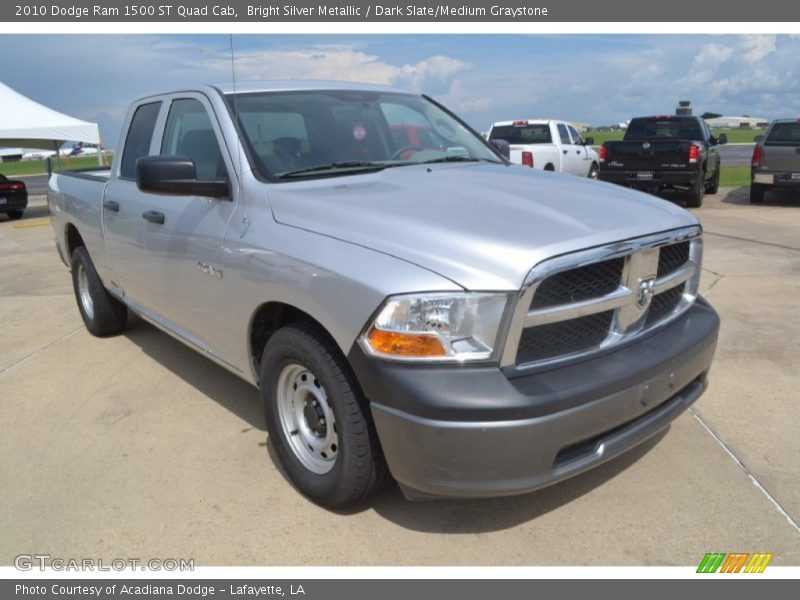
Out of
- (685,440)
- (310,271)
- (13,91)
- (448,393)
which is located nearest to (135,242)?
(310,271)

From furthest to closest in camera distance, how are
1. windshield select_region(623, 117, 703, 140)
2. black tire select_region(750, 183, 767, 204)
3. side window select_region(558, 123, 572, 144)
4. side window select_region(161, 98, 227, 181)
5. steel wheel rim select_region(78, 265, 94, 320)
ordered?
side window select_region(558, 123, 572, 144), windshield select_region(623, 117, 703, 140), black tire select_region(750, 183, 767, 204), steel wheel rim select_region(78, 265, 94, 320), side window select_region(161, 98, 227, 181)

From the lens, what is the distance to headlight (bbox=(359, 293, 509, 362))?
2416 millimetres

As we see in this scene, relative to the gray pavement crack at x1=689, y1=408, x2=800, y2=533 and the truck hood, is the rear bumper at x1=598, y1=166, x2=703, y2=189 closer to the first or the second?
the gray pavement crack at x1=689, y1=408, x2=800, y2=533

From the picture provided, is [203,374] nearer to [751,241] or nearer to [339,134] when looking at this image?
[339,134]

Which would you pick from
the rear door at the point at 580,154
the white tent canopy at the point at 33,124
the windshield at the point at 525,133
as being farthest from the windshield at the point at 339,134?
the white tent canopy at the point at 33,124

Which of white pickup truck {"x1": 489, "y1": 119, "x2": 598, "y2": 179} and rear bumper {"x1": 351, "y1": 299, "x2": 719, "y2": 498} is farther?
white pickup truck {"x1": 489, "y1": 119, "x2": 598, "y2": 179}

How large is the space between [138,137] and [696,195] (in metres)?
11.4

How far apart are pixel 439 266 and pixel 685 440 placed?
6.41ft

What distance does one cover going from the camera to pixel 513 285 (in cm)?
239

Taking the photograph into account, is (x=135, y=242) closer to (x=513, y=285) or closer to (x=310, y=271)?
(x=310, y=271)

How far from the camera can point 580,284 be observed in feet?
8.66

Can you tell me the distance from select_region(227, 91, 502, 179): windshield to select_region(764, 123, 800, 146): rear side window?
11.4m

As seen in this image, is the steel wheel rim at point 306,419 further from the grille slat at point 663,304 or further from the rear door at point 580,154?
the rear door at point 580,154

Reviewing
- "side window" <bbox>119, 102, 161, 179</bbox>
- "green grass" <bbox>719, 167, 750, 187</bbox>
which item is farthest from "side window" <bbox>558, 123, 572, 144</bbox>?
"side window" <bbox>119, 102, 161, 179</bbox>
